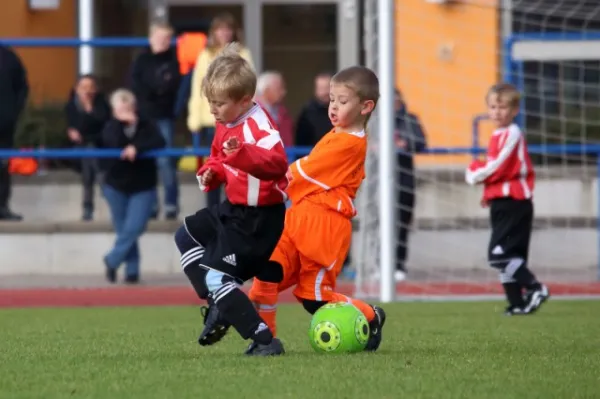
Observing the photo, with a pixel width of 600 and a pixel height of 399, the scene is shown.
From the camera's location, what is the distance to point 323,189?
22.9ft

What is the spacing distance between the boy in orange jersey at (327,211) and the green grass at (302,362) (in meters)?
0.29

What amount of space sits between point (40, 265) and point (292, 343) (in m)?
6.66

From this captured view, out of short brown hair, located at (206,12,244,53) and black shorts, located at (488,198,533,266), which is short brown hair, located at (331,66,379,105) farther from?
short brown hair, located at (206,12,244,53)

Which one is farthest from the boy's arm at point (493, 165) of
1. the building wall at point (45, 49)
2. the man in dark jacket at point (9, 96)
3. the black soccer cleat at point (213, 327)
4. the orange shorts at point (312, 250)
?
the building wall at point (45, 49)

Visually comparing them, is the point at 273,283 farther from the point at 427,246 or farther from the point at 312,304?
the point at 427,246

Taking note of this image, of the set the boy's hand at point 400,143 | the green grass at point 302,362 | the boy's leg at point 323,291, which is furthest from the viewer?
the boy's hand at point 400,143

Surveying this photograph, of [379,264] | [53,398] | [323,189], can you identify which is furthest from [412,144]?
[53,398]

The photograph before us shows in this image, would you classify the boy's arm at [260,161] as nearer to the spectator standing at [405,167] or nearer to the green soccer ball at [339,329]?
the green soccer ball at [339,329]

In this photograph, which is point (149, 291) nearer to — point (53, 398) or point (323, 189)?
point (323, 189)

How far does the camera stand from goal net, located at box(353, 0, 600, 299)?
12.7 metres

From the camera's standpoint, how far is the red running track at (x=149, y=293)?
11414 mm

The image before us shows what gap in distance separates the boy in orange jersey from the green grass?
285 mm

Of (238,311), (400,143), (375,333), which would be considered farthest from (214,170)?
(400,143)

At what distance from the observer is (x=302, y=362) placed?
6.25 metres
